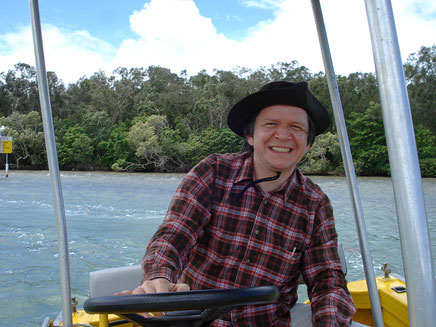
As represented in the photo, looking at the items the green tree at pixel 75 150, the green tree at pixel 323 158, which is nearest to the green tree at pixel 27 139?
the green tree at pixel 75 150

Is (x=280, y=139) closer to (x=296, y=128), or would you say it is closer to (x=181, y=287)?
(x=296, y=128)

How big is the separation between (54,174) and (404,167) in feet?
2.76

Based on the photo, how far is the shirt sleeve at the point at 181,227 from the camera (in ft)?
3.73

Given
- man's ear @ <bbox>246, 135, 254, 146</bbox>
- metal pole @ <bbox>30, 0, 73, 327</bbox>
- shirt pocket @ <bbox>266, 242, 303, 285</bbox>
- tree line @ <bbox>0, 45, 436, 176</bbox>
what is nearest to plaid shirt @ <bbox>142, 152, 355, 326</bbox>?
shirt pocket @ <bbox>266, 242, 303, 285</bbox>

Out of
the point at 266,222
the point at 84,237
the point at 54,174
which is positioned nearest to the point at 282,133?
the point at 266,222

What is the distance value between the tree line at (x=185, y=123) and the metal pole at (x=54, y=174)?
21.6 metres

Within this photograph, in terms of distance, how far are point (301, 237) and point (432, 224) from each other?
966cm

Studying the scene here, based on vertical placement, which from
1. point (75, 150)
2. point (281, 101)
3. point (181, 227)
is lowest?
point (181, 227)

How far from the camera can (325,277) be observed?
131 cm

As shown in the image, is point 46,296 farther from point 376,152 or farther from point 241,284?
point 376,152

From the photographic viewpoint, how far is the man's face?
133cm

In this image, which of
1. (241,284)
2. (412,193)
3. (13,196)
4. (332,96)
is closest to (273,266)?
(241,284)

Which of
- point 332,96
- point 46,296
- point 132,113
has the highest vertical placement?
point 132,113

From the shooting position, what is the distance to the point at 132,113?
3603 cm
